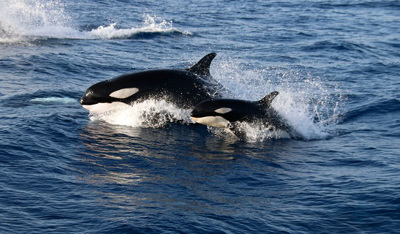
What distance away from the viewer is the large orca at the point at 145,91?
1555 centimetres

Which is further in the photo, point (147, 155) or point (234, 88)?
point (234, 88)

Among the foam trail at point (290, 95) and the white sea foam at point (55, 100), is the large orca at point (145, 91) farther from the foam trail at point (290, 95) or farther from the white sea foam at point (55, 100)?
the white sea foam at point (55, 100)

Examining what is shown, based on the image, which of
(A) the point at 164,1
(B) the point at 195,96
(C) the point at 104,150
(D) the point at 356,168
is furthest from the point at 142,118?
(A) the point at 164,1

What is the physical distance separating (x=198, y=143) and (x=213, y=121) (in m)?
0.66

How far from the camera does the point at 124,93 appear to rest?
51.0ft

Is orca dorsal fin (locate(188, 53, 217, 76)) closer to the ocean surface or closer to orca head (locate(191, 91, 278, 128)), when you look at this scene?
the ocean surface

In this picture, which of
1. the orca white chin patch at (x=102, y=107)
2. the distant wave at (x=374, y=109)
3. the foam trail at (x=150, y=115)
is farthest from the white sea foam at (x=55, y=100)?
the distant wave at (x=374, y=109)

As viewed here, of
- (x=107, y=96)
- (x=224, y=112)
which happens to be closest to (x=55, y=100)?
(x=107, y=96)

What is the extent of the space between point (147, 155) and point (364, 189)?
4.49 metres

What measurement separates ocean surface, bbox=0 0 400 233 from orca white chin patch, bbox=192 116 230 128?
1.34 ft

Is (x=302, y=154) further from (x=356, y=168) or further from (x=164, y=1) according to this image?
(x=164, y=1)

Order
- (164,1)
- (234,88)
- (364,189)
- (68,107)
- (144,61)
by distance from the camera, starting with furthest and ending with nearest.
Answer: (164,1) < (144,61) < (234,88) < (68,107) < (364,189)

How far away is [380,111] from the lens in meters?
17.9

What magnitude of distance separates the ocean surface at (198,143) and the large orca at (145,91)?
278 mm
